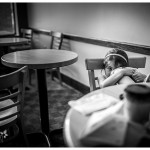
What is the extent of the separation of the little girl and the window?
472 cm

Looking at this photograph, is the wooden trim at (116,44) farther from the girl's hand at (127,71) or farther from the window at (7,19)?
the window at (7,19)

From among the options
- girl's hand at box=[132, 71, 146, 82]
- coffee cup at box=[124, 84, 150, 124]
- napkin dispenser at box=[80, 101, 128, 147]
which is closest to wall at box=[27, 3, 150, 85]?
girl's hand at box=[132, 71, 146, 82]

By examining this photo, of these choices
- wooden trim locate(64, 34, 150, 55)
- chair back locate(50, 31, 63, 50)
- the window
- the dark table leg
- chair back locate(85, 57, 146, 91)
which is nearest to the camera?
chair back locate(85, 57, 146, 91)

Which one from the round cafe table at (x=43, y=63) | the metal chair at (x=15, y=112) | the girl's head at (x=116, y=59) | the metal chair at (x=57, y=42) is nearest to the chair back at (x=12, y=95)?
the metal chair at (x=15, y=112)

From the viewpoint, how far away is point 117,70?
1.57 meters

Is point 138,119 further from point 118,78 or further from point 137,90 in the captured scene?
point 118,78

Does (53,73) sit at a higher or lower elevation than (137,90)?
lower

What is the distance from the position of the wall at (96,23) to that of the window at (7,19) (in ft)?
4.60

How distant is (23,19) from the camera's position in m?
5.78

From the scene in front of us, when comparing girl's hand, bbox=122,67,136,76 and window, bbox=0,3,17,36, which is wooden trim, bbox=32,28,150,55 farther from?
window, bbox=0,3,17,36

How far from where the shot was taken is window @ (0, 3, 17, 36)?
564 centimetres

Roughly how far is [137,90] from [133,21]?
183cm

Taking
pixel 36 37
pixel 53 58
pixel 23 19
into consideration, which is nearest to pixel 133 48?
pixel 53 58

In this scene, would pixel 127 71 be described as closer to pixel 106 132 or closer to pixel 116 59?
pixel 116 59
